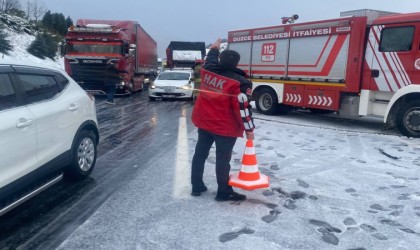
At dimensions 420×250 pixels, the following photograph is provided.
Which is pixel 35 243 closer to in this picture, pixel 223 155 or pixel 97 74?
pixel 223 155

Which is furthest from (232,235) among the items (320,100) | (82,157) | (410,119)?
(320,100)

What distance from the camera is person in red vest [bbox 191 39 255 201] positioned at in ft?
13.0

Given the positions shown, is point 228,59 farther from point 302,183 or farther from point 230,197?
point 302,183

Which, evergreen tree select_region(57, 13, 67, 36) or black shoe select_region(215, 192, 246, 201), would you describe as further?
evergreen tree select_region(57, 13, 67, 36)

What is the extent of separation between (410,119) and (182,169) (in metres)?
5.58

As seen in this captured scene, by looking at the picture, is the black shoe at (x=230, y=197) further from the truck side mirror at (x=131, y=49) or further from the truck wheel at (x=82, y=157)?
the truck side mirror at (x=131, y=49)

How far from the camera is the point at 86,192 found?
176 inches

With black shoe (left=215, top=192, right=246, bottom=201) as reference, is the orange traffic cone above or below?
above

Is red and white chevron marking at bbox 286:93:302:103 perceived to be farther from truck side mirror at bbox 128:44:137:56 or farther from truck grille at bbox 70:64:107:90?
truck side mirror at bbox 128:44:137:56

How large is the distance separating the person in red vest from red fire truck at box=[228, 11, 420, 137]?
224 inches

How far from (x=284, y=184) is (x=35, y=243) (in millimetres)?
2963

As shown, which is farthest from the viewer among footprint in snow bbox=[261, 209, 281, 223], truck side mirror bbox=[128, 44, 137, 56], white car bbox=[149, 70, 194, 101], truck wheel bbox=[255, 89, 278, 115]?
truck side mirror bbox=[128, 44, 137, 56]

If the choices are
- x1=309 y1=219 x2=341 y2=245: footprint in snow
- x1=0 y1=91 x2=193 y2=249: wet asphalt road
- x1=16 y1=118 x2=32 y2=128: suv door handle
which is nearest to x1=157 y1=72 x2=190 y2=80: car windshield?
x1=0 y1=91 x2=193 y2=249: wet asphalt road

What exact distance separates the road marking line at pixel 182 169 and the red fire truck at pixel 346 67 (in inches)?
166
